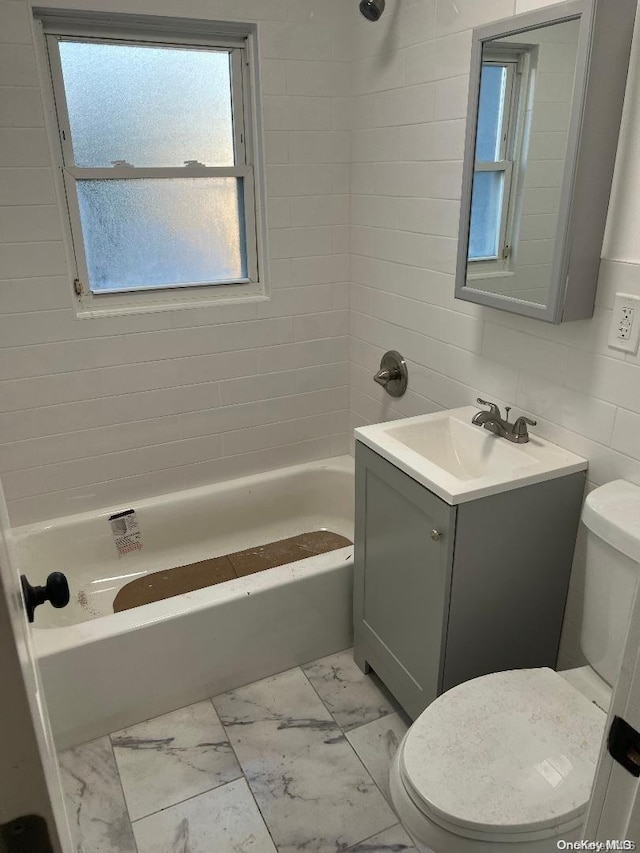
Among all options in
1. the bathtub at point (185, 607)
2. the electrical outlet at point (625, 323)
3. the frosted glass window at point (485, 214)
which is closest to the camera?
the electrical outlet at point (625, 323)

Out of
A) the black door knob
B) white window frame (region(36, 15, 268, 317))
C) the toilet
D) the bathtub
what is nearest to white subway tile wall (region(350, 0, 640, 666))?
the toilet

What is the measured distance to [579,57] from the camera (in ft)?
4.57

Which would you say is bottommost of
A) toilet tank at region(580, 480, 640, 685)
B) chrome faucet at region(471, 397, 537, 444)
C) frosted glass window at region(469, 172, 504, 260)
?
toilet tank at region(580, 480, 640, 685)

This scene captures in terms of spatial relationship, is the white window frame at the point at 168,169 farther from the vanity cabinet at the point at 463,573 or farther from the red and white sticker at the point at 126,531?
the vanity cabinet at the point at 463,573

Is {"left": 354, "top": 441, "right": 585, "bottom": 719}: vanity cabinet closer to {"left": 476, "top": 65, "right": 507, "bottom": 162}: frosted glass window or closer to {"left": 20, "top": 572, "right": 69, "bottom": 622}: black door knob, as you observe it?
{"left": 476, "top": 65, "right": 507, "bottom": 162}: frosted glass window

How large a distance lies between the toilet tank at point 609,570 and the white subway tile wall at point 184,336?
1.46 m

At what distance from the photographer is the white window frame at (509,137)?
1608 millimetres

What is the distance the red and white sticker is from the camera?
2.45 m

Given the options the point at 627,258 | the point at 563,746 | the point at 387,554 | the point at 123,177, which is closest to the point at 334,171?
the point at 123,177

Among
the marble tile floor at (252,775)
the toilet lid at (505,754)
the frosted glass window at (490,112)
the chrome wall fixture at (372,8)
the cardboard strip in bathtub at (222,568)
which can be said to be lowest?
the marble tile floor at (252,775)

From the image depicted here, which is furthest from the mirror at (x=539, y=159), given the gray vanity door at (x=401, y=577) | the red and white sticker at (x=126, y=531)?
the red and white sticker at (x=126, y=531)

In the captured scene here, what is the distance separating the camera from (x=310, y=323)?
262 centimetres

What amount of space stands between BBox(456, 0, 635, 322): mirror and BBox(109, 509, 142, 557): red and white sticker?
4.92 ft

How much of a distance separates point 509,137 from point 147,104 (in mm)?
1268
